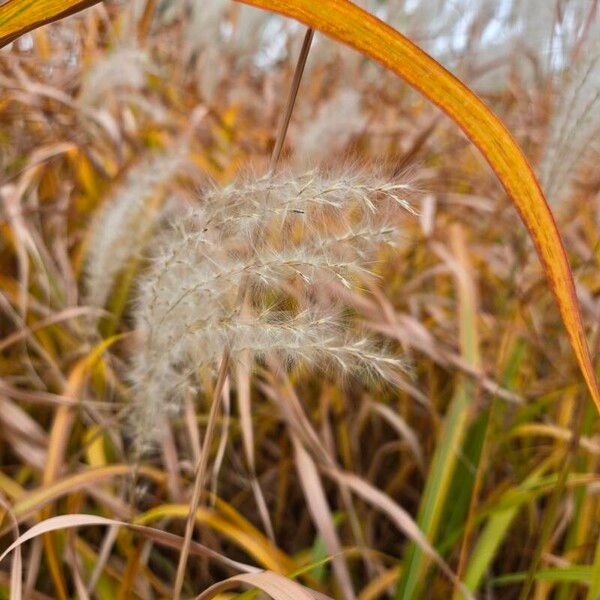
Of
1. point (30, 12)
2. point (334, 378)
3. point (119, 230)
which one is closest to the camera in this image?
point (30, 12)

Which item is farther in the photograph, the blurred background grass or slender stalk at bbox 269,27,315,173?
the blurred background grass

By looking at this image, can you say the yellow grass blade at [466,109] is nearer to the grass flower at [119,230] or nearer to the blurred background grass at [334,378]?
the blurred background grass at [334,378]

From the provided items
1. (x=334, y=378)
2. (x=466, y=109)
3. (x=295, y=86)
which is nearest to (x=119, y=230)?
(x=334, y=378)

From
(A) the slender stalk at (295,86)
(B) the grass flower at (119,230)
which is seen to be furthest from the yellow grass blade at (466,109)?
(B) the grass flower at (119,230)

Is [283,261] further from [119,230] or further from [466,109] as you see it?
[119,230]

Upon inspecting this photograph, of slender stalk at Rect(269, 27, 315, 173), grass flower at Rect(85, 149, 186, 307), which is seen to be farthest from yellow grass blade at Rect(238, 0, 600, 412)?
grass flower at Rect(85, 149, 186, 307)

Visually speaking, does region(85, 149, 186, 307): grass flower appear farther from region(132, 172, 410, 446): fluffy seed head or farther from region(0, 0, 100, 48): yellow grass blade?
region(0, 0, 100, 48): yellow grass blade
